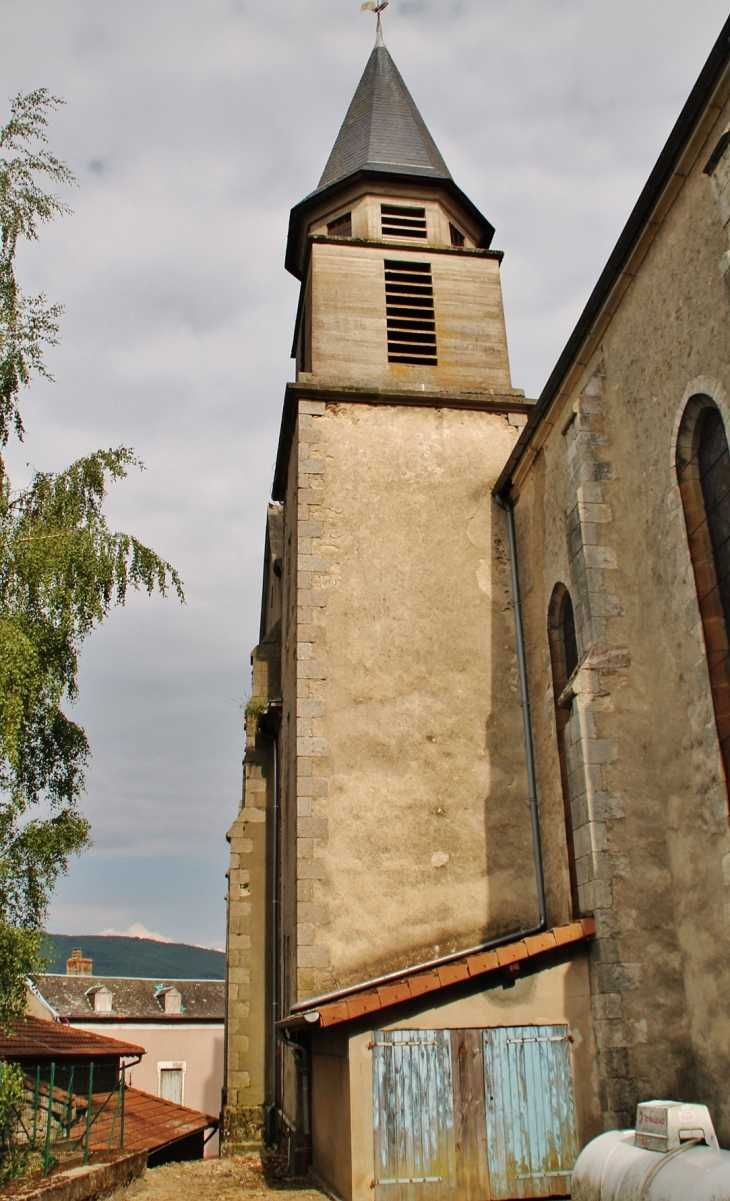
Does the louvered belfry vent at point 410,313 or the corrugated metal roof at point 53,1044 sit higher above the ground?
the louvered belfry vent at point 410,313

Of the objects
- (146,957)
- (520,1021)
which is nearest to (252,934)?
(520,1021)

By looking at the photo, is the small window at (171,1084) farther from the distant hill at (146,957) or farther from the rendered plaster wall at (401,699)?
the distant hill at (146,957)

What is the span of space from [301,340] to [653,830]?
9682 mm

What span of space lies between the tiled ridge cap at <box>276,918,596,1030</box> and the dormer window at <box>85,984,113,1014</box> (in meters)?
27.6

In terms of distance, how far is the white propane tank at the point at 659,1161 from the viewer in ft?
16.3

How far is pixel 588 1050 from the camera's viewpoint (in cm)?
741

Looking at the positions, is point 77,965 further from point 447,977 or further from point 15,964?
point 447,977

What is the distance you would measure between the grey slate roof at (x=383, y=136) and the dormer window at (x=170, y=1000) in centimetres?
2732

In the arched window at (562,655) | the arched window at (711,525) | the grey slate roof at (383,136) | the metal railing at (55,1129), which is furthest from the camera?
the grey slate roof at (383,136)

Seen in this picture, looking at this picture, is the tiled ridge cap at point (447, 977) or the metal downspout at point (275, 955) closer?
the tiled ridge cap at point (447, 977)

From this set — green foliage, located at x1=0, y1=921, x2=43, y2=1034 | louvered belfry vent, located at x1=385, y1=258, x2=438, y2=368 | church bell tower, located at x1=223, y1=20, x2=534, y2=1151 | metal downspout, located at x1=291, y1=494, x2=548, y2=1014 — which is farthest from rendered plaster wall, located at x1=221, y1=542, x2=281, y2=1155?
green foliage, located at x1=0, y1=921, x2=43, y2=1034

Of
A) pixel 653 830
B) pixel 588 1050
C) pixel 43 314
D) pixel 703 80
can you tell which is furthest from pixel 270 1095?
pixel 703 80

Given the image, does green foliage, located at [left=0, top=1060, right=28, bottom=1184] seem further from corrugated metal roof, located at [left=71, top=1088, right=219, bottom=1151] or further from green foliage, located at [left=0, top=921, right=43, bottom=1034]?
corrugated metal roof, located at [left=71, top=1088, right=219, bottom=1151]

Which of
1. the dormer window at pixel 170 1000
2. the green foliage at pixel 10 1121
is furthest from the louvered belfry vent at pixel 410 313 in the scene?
the dormer window at pixel 170 1000
